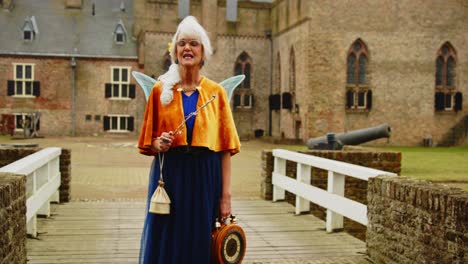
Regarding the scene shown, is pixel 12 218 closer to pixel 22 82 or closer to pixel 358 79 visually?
pixel 358 79

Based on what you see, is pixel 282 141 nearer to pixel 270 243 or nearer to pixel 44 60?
pixel 44 60

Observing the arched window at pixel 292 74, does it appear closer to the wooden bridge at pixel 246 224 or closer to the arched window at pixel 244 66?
the arched window at pixel 244 66

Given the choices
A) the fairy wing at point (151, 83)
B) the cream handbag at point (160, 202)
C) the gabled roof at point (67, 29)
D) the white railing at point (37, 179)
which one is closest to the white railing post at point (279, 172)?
the white railing at point (37, 179)

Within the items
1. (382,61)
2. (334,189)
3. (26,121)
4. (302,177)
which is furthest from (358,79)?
(334,189)

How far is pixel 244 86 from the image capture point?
40.6m

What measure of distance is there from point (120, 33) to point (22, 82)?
6.57 metres

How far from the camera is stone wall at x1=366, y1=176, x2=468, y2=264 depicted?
16.1 ft

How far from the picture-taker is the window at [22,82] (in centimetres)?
3803

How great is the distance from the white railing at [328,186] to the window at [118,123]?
2907 centimetres

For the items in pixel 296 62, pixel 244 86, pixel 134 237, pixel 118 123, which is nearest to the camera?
pixel 134 237

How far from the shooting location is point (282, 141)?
109 ft

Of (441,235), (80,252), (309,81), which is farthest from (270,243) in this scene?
(309,81)

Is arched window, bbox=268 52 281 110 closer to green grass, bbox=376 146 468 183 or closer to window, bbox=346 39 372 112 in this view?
window, bbox=346 39 372 112

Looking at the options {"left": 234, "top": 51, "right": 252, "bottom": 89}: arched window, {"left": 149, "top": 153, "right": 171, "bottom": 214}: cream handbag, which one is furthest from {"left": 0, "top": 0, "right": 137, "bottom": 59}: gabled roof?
{"left": 149, "top": 153, "right": 171, "bottom": 214}: cream handbag
